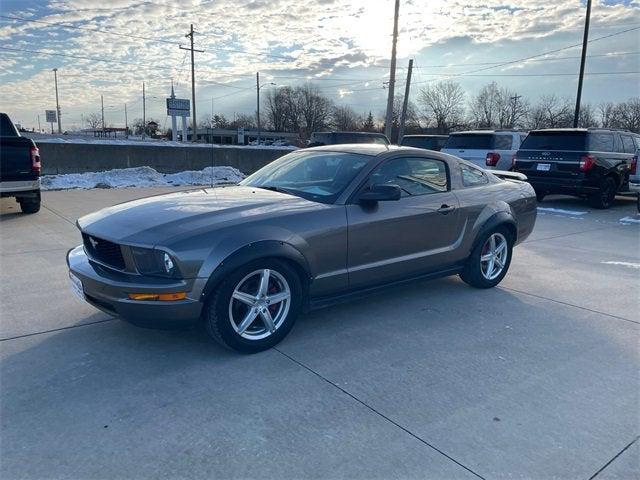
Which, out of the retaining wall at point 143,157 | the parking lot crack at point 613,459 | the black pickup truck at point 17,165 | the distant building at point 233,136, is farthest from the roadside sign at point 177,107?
the parking lot crack at point 613,459

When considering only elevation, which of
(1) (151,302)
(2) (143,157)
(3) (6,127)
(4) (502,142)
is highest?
(3) (6,127)

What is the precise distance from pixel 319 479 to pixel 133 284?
1.73m

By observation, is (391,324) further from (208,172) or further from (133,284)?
(208,172)

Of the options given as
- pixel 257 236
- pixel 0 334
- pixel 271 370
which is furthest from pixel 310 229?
pixel 0 334

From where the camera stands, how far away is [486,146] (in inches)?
561

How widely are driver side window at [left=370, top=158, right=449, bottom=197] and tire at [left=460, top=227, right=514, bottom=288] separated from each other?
0.79m

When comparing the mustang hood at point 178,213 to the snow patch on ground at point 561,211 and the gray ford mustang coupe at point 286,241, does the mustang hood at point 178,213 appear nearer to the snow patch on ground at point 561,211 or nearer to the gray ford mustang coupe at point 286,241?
the gray ford mustang coupe at point 286,241

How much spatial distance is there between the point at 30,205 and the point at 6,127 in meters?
1.44

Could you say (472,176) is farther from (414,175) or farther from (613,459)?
(613,459)

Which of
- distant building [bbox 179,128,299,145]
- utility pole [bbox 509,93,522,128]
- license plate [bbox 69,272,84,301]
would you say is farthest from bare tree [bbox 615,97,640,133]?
license plate [bbox 69,272,84,301]

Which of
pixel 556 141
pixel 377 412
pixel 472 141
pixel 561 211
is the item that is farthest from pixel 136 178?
pixel 377 412

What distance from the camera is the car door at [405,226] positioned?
160 inches

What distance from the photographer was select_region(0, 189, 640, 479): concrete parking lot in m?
2.45

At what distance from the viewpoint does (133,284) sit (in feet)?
10.5
